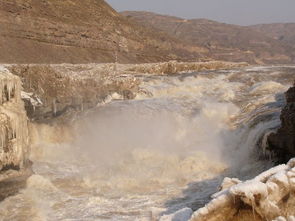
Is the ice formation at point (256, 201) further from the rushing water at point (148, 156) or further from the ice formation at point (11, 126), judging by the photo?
the ice formation at point (11, 126)

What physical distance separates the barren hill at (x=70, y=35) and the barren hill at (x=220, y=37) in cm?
Result: 3801

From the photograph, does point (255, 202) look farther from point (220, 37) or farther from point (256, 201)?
point (220, 37)

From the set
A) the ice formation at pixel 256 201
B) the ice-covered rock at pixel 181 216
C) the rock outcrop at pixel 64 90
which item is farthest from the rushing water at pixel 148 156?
the ice formation at pixel 256 201

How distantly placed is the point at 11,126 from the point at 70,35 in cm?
2555

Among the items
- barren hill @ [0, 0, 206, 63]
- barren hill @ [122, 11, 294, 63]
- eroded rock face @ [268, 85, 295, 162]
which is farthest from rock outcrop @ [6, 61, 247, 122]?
barren hill @ [122, 11, 294, 63]

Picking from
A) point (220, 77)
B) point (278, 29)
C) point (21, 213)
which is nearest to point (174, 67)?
point (220, 77)

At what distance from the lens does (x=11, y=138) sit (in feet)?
27.6

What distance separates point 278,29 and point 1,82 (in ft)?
635

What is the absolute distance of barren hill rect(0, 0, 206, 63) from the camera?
2839cm

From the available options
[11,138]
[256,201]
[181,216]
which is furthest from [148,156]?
[256,201]

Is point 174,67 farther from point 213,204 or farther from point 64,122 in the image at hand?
point 213,204

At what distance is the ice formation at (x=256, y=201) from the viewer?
4.20 m

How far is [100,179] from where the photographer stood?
33.0 feet

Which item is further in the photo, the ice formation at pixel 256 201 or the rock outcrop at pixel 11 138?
the rock outcrop at pixel 11 138
